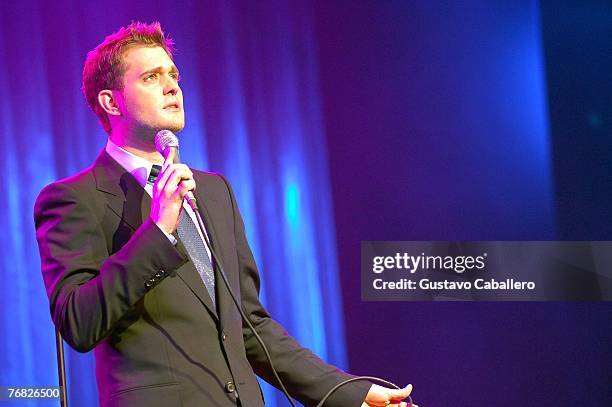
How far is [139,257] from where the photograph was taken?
167cm

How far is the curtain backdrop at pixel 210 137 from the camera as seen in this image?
389cm

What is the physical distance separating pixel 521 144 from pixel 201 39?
168 cm

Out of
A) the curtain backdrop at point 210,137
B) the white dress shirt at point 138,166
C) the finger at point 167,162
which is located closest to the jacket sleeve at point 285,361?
the white dress shirt at point 138,166

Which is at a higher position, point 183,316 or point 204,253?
point 204,253

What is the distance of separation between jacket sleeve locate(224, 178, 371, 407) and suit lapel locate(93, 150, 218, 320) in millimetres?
281

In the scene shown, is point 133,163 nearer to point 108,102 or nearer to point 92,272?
point 108,102

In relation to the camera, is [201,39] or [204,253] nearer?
[204,253]

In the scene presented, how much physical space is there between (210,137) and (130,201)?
206 cm

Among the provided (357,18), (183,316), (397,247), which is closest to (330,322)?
(397,247)

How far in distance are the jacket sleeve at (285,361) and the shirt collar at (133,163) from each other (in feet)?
0.97

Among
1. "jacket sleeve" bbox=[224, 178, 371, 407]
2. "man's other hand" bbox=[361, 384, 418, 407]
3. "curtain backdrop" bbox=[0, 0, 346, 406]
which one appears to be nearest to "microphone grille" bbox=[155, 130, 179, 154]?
"jacket sleeve" bbox=[224, 178, 371, 407]

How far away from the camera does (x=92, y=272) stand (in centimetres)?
179

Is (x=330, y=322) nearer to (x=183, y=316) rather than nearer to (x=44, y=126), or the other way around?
(x=44, y=126)

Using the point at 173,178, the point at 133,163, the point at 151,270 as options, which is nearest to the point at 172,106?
the point at 133,163
